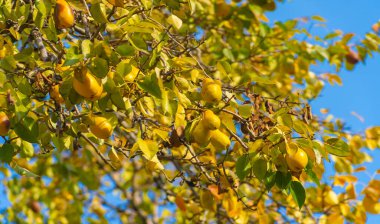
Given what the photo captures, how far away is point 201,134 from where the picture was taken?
1550 mm

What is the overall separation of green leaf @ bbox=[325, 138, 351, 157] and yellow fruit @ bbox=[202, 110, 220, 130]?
33 centimetres

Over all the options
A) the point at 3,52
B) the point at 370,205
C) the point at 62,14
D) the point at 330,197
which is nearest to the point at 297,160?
the point at 62,14

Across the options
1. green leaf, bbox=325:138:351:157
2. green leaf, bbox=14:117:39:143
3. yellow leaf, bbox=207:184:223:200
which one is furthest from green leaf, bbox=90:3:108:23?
yellow leaf, bbox=207:184:223:200

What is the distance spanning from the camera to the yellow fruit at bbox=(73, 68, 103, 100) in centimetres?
137

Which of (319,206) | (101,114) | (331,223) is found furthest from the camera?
(319,206)

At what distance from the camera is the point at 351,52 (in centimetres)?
388

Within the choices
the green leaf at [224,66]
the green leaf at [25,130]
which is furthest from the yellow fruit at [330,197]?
the green leaf at [25,130]

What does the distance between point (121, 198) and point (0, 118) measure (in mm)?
4398

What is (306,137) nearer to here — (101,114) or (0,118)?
(101,114)

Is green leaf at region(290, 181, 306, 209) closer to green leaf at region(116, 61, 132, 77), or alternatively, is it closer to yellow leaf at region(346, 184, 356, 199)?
green leaf at region(116, 61, 132, 77)

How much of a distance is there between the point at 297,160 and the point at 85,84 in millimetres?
553

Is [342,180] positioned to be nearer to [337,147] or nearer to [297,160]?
[337,147]

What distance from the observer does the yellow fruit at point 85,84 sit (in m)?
1.37

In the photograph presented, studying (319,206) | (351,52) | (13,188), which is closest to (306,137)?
(319,206)
